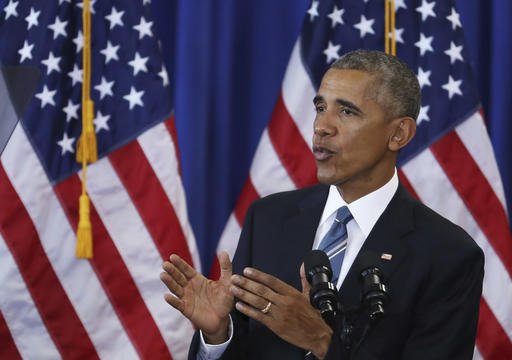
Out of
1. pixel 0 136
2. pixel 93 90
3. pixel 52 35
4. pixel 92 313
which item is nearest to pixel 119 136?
pixel 93 90

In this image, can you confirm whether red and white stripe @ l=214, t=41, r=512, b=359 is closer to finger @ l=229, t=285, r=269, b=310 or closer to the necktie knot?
the necktie knot

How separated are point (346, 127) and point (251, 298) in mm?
524

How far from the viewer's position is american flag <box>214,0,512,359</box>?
300cm

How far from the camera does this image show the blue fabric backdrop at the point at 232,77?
10.7 ft

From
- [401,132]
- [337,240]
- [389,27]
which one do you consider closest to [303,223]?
[337,240]

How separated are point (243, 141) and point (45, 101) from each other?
0.87m

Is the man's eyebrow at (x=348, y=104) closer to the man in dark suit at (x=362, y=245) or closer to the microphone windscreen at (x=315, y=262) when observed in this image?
the man in dark suit at (x=362, y=245)

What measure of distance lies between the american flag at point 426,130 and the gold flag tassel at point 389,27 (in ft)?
0.10

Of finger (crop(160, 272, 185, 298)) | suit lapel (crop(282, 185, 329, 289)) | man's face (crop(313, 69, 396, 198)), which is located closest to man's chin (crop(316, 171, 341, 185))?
man's face (crop(313, 69, 396, 198))

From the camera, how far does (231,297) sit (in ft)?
5.57

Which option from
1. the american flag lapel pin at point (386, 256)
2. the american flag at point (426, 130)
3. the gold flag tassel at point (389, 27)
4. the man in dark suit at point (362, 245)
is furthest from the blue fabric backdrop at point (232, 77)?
the american flag lapel pin at point (386, 256)

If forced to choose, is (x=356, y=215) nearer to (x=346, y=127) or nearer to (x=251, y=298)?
(x=346, y=127)

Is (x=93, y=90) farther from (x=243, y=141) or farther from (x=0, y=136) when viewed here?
(x=0, y=136)

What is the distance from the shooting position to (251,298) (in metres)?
1.55
